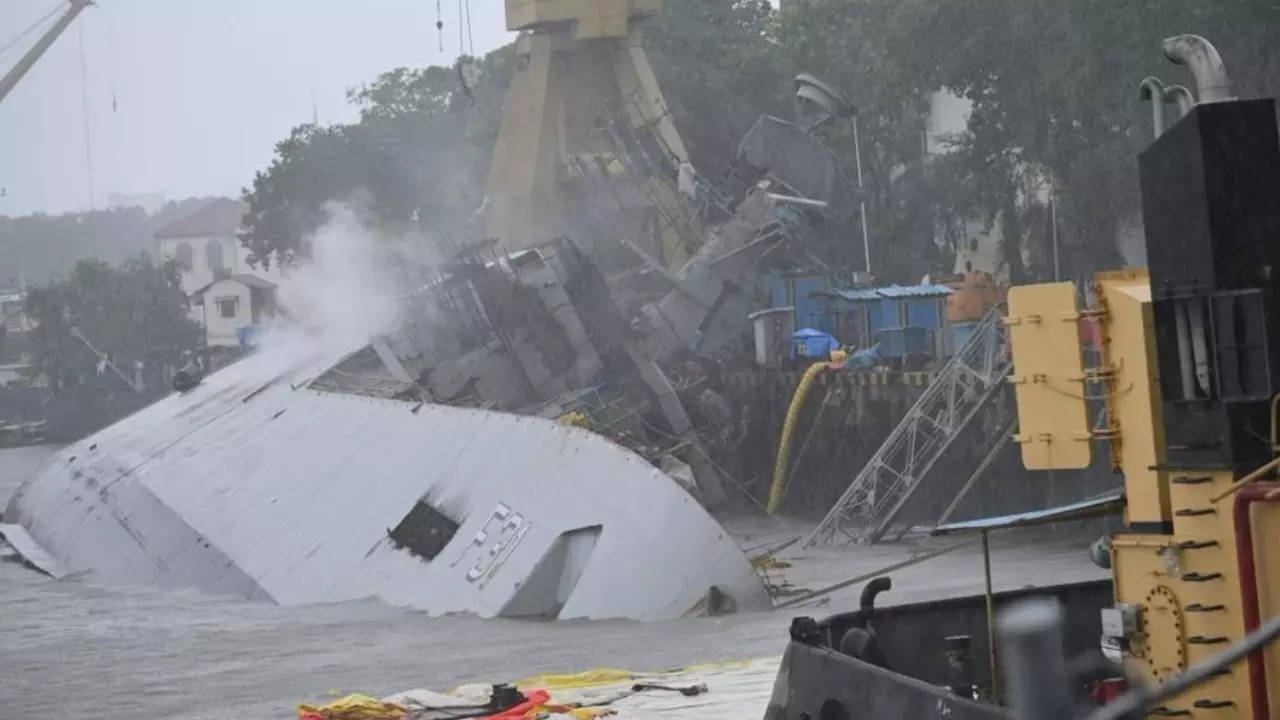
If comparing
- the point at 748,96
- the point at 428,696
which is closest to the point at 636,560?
the point at 428,696

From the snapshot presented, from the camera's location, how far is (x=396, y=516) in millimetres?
29625

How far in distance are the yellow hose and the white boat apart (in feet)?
33.3

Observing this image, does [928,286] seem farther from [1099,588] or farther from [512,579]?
[1099,588]

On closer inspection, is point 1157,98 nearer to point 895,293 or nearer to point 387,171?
point 895,293

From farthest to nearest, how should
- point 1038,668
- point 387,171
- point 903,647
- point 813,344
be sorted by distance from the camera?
point 387,171
point 813,344
point 903,647
point 1038,668

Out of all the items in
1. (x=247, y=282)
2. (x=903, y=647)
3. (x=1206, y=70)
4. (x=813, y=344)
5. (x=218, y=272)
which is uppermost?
(x=218, y=272)

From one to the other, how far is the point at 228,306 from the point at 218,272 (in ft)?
11.0

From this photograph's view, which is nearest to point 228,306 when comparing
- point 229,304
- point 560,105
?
point 229,304

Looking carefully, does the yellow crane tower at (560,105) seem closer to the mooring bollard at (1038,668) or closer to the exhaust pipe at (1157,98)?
the exhaust pipe at (1157,98)

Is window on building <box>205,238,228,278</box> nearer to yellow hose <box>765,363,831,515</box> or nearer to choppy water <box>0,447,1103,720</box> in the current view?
yellow hose <box>765,363,831,515</box>

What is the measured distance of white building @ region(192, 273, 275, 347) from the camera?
400 ft

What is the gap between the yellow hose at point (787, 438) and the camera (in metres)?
44.9

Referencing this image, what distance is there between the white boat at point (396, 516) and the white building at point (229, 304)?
3055 inches

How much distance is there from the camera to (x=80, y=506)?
42719mm
